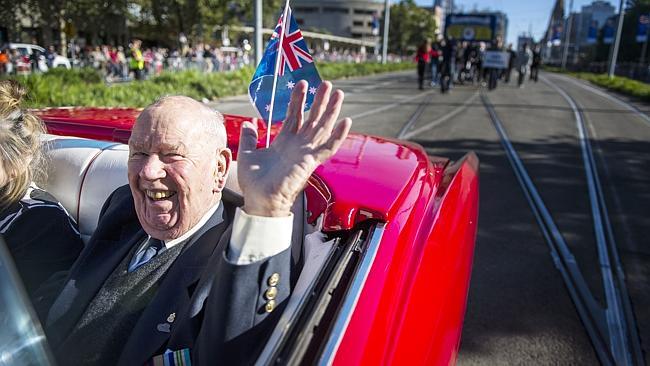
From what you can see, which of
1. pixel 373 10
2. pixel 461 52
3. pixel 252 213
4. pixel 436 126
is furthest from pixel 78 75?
pixel 373 10

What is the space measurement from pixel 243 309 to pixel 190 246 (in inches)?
20.5

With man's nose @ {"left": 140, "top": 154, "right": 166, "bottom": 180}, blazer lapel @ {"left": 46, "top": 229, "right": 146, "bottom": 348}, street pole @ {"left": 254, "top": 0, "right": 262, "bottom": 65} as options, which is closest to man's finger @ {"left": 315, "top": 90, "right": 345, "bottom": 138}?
man's nose @ {"left": 140, "top": 154, "right": 166, "bottom": 180}

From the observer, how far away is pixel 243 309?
1.28 metres

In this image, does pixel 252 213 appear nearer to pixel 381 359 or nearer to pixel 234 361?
pixel 234 361

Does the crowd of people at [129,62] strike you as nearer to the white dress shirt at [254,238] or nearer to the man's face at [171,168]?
the man's face at [171,168]

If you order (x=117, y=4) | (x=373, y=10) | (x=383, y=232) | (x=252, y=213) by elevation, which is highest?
(x=373, y=10)

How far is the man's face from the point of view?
5.54 ft

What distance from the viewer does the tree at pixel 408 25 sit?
78.2 metres

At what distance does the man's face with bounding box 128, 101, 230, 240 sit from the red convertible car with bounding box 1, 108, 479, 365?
0.22m

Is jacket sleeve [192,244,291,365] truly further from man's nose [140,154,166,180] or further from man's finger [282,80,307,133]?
man's nose [140,154,166,180]

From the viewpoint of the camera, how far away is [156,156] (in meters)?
1.69

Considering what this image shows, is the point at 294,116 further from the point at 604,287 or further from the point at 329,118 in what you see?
the point at 604,287

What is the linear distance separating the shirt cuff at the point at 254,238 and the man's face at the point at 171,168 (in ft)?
1.71

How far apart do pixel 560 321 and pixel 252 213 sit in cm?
230
